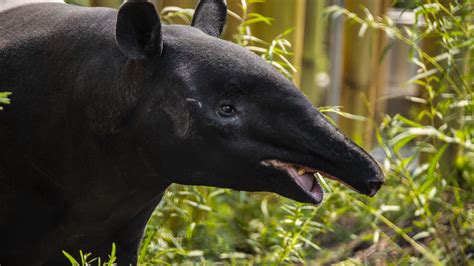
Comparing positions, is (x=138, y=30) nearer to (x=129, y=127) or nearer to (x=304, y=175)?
(x=129, y=127)

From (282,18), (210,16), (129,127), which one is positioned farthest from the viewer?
(282,18)

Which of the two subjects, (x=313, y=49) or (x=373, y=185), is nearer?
(x=373, y=185)

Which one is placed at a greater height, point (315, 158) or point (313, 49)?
point (315, 158)

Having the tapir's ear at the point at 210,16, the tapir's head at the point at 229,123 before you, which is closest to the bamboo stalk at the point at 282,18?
the tapir's ear at the point at 210,16

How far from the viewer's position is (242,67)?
2.40 m

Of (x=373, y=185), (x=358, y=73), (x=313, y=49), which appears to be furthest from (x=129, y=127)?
(x=358, y=73)

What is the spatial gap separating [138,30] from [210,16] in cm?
39

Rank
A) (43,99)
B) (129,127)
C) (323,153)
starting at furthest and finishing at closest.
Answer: (43,99)
(129,127)
(323,153)

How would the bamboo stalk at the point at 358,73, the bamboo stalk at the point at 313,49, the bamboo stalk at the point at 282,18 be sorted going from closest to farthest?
the bamboo stalk at the point at 282,18, the bamboo stalk at the point at 313,49, the bamboo stalk at the point at 358,73

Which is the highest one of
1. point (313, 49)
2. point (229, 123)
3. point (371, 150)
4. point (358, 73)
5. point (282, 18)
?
point (229, 123)

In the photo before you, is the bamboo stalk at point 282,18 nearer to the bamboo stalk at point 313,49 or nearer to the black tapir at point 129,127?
the bamboo stalk at point 313,49

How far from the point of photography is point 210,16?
2766mm

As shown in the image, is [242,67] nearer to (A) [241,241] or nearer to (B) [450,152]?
(A) [241,241]

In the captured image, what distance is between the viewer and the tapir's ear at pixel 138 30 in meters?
2.39
